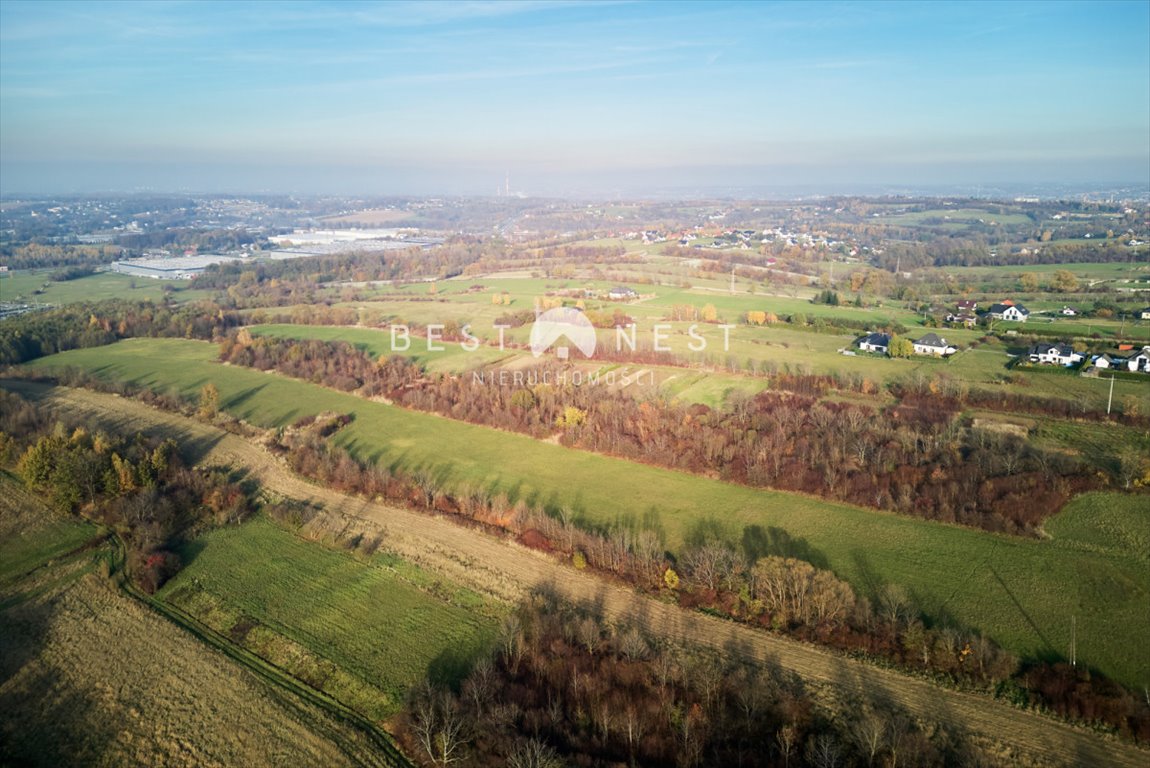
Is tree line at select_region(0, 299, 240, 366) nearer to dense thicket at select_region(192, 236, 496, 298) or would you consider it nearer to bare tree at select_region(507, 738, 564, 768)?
dense thicket at select_region(192, 236, 496, 298)

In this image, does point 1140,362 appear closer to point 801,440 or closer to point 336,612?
point 801,440

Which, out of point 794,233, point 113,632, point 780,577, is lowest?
point 113,632

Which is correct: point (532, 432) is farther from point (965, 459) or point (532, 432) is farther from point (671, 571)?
point (965, 459)

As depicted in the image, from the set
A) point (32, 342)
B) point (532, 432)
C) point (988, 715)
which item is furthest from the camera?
point (32, 342)

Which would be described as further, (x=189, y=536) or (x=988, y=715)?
(x=189, y=536)

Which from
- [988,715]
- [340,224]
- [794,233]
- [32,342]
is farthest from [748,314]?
[340,224]

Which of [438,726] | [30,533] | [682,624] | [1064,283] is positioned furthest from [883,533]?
[1064,283]

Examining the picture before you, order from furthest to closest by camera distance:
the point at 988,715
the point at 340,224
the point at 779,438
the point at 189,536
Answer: the point at 340,224 < the point at 779,438 < the point at 189,536 < the point at 988,715
